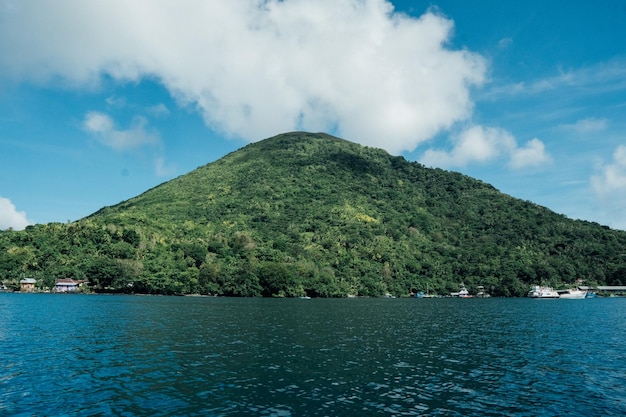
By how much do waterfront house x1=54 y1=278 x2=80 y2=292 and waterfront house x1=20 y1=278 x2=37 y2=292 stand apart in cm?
1057

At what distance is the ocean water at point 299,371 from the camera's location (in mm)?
29125

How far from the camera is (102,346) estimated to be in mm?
49344

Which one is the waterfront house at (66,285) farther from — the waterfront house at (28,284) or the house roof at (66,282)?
the waterfront house at (28,284)

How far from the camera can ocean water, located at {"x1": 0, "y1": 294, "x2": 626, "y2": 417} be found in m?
29.1

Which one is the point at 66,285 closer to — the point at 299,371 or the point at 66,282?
the point at 66,282

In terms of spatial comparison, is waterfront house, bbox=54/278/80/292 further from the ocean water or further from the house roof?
the ocean water

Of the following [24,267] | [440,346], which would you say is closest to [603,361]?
[440,346]

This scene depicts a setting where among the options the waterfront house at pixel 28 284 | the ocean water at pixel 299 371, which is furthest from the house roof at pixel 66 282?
the ocean water at pixel 299 371

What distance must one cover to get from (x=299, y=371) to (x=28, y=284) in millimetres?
186397

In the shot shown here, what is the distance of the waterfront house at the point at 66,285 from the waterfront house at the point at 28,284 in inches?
416

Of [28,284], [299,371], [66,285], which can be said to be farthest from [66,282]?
Answer: [299,371]

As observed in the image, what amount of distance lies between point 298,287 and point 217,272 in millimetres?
36836

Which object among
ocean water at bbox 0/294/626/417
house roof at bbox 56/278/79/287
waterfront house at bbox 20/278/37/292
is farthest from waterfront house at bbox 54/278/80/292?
ocean water at bbox 0/294/626/417

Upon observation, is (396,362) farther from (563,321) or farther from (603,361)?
(563,321)
